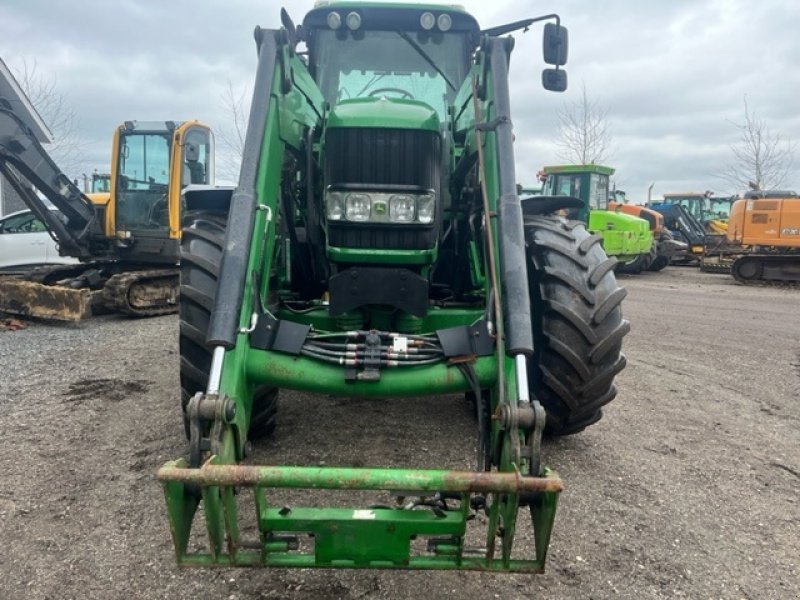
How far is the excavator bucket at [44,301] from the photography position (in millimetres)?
8484

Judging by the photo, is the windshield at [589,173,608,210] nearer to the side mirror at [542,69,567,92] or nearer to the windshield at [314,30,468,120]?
the windshield at [314,30,468,120]

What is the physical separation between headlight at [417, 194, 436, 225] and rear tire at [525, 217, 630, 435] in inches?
26.3

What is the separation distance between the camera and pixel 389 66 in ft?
14.0

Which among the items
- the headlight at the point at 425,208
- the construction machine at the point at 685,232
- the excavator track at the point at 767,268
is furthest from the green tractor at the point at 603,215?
the headlight at the point at 425,208

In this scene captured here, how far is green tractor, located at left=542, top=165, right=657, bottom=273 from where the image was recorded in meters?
17.2

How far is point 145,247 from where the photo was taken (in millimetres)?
10008

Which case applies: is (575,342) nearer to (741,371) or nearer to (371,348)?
(371,348)

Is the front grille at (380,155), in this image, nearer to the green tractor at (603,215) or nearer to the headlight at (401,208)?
the headlight at (401,208)

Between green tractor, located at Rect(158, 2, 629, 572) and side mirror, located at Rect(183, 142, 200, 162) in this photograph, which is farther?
side mirror, located at Rect(183, 142, 200, 162)

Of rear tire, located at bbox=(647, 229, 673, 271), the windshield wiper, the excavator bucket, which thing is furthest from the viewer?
rear tire, located at bbox=(647, 229, 673, 271)

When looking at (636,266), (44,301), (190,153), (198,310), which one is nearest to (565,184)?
(636,266)

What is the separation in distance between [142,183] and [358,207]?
8059mm

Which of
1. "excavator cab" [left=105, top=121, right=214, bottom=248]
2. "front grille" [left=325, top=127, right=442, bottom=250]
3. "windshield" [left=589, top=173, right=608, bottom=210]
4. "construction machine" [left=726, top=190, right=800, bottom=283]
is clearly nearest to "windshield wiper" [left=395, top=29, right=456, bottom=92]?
"front grille" [left=325, top=127, right=442, bottom=250]

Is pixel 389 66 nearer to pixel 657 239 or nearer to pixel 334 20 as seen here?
→ pixel 334 20
